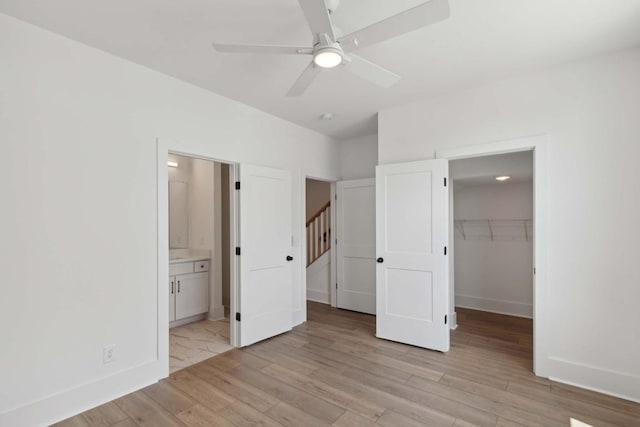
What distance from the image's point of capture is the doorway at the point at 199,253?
3984 mm

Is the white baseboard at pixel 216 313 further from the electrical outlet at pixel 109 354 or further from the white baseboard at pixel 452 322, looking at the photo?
the white baseboard at pixel 452 322

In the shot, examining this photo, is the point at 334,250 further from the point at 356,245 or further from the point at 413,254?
the point at 413,254

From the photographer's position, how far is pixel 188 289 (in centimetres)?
418

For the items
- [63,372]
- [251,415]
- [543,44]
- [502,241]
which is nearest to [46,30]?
[63,372]

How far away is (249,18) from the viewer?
2096mm

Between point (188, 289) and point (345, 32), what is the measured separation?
3.58 metres

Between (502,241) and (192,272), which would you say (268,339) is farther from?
(502,241)

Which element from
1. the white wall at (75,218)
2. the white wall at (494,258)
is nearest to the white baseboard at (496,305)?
the white wall at (494,258)

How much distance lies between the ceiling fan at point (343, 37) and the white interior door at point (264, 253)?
1.68 metres

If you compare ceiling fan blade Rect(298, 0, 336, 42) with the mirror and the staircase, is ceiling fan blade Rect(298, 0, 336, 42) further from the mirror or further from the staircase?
the staircase

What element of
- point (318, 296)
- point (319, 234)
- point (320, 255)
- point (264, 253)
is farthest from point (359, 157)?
point (318, 296)

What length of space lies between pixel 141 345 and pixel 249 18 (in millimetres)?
2695

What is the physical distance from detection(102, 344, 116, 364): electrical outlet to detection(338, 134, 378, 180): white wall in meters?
3.68

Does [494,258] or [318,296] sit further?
[318,296]
